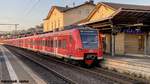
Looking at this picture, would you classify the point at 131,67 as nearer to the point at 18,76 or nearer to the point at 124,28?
the point at 18,76

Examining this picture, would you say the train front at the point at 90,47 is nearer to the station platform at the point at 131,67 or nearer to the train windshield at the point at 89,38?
the train windshield at the point at 89,38

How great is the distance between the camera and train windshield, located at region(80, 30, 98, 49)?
2233cm

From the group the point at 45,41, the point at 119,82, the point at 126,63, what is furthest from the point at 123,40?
the point at 119,82

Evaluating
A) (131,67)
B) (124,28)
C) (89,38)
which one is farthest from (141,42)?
(131,67)

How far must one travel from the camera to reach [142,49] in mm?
32750

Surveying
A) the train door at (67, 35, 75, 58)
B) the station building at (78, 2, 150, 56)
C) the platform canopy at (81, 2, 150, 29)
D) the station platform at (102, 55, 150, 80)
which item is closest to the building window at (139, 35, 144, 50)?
the station building at (78, 2, 150, 56)

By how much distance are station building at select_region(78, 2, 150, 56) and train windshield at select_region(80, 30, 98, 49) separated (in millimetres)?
2537

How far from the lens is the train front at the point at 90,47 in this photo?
72.1 feet

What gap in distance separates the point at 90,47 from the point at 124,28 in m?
8.29

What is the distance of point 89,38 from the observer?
74.2 ft

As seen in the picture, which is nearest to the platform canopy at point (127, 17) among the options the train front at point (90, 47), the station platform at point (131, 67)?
the train front at point (90, 47)

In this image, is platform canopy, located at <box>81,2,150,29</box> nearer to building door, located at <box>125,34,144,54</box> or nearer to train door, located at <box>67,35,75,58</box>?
train door, located at <box>67,35,75,58</box>

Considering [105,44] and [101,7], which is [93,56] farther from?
[101,7]

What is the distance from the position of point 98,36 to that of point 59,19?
45.3m
